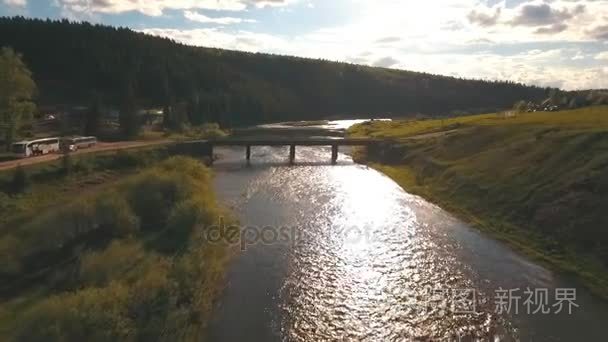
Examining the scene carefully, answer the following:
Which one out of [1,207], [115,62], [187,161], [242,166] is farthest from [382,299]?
[115,62]

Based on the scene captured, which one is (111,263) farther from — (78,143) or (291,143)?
(291,143)

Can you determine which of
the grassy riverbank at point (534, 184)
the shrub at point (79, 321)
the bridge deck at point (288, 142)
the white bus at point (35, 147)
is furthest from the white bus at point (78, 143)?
the grassy riverbank at point (534, 184)

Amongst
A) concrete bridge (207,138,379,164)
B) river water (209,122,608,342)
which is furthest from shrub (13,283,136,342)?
concrete bridge (207,138,379,164)

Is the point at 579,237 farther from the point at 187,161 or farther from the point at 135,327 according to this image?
the point at 187,161

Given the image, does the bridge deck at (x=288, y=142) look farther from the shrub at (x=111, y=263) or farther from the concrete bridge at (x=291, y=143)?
the shrub at (x=111, y=263)

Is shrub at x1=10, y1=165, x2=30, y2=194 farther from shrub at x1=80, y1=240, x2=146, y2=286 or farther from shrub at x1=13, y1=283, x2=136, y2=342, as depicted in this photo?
shrub at x1=13, y1=283, x2=136, y2=342
